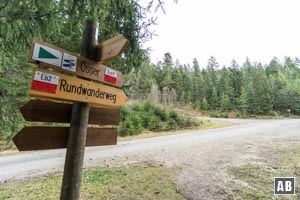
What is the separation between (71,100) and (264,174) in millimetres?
3566

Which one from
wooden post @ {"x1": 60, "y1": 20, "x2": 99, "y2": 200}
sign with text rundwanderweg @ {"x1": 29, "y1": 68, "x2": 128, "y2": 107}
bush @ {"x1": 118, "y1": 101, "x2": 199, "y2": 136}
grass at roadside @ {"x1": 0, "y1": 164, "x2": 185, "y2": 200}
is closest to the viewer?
sign with text rundwanderweg @ {"x1": 29, "y1": 68, "x2": 128, "y2": 107}

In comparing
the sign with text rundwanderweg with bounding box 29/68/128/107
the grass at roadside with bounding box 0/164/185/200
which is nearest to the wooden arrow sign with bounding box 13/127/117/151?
the sign with text rundwanderweg with bounding box 29/68/128/107

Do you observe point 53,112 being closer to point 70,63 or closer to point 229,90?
Answer: point 70,63

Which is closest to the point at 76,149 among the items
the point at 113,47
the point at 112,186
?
the point at 113,47

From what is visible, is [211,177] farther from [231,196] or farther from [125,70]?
[125,70]

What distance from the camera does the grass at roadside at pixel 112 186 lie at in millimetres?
2805

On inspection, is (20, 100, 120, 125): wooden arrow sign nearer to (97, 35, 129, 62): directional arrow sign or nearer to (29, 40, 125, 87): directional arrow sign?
(29, 40, 125, 87): directional arrow sign

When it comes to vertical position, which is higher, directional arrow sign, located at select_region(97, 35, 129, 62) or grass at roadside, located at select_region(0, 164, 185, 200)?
directional arrow sign, located at select_region(97, 35, 129, 62)

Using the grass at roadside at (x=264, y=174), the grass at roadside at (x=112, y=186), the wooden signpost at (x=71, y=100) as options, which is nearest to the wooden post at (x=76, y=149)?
the wooden signpost at (x=71, y=100)

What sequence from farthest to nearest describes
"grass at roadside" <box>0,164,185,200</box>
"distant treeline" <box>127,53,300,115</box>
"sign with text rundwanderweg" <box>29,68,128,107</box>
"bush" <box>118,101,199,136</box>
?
1. "distant treeline" <box>127,53,300,115</box>
2. "bush" <box>118,101,199,136</box>
3. "grass at roadside" <box>0,164,185,200</box>
4. "sign with text rundwanderweg" <box>29,68,128,107</box>

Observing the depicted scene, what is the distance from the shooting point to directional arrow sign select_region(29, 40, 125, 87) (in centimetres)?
147

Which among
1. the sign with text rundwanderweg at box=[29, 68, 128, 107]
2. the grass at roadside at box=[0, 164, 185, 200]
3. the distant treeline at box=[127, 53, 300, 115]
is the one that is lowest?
the grass at roadside at box=[0, 164, 185, 200]

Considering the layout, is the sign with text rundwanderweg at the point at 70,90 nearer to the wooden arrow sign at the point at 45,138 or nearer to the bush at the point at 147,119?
the wooden arrow sign at the point at 45,138

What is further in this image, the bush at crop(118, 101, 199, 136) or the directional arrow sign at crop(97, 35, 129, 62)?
the bush at crop(118, 101, 199, 136)
